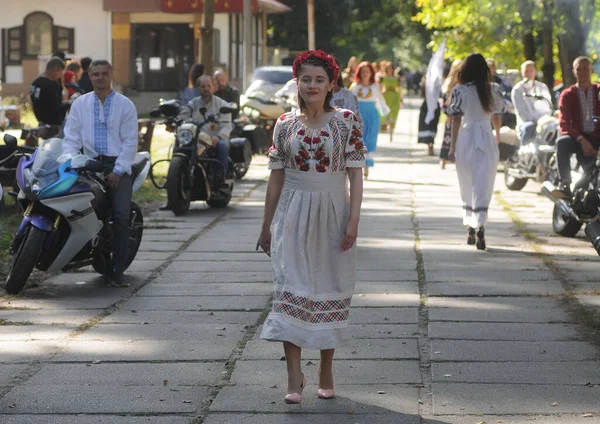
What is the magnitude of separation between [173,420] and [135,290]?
3.58 m

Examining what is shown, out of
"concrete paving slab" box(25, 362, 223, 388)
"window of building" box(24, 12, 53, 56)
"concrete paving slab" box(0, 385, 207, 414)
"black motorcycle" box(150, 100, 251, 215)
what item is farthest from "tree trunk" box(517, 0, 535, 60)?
"window of building" box(24, 12, 53, 56)

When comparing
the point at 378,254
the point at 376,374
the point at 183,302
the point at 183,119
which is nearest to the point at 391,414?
the point at 376,374

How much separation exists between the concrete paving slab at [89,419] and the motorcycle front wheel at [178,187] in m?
8.13

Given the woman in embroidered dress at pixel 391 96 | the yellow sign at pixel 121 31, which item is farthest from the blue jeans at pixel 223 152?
the yellow sign at pixel 121 31

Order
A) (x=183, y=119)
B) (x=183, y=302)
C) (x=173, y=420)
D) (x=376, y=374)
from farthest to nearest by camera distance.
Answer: (x=183, y=119) < (x=183, y=302) < (x=376, y=374) < (x=173, y=420)

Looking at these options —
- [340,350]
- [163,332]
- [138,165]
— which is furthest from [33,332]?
[138,165]

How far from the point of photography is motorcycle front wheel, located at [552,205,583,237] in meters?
11.8

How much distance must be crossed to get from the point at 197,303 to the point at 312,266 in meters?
2.72

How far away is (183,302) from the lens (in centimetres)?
835

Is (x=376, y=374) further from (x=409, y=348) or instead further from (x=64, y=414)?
(x=64, y=414)

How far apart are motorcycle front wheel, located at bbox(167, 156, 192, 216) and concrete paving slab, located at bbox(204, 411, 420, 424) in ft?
26.9

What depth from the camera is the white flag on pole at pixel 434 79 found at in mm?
21672

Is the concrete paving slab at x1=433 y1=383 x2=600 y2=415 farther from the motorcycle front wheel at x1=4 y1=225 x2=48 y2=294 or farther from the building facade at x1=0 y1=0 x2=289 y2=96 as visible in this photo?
the building facade at x1=0 y1=0 x2=289 y2=96

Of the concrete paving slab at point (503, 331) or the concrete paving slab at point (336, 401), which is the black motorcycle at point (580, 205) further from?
the concrete paving slab at point (336, 401)
